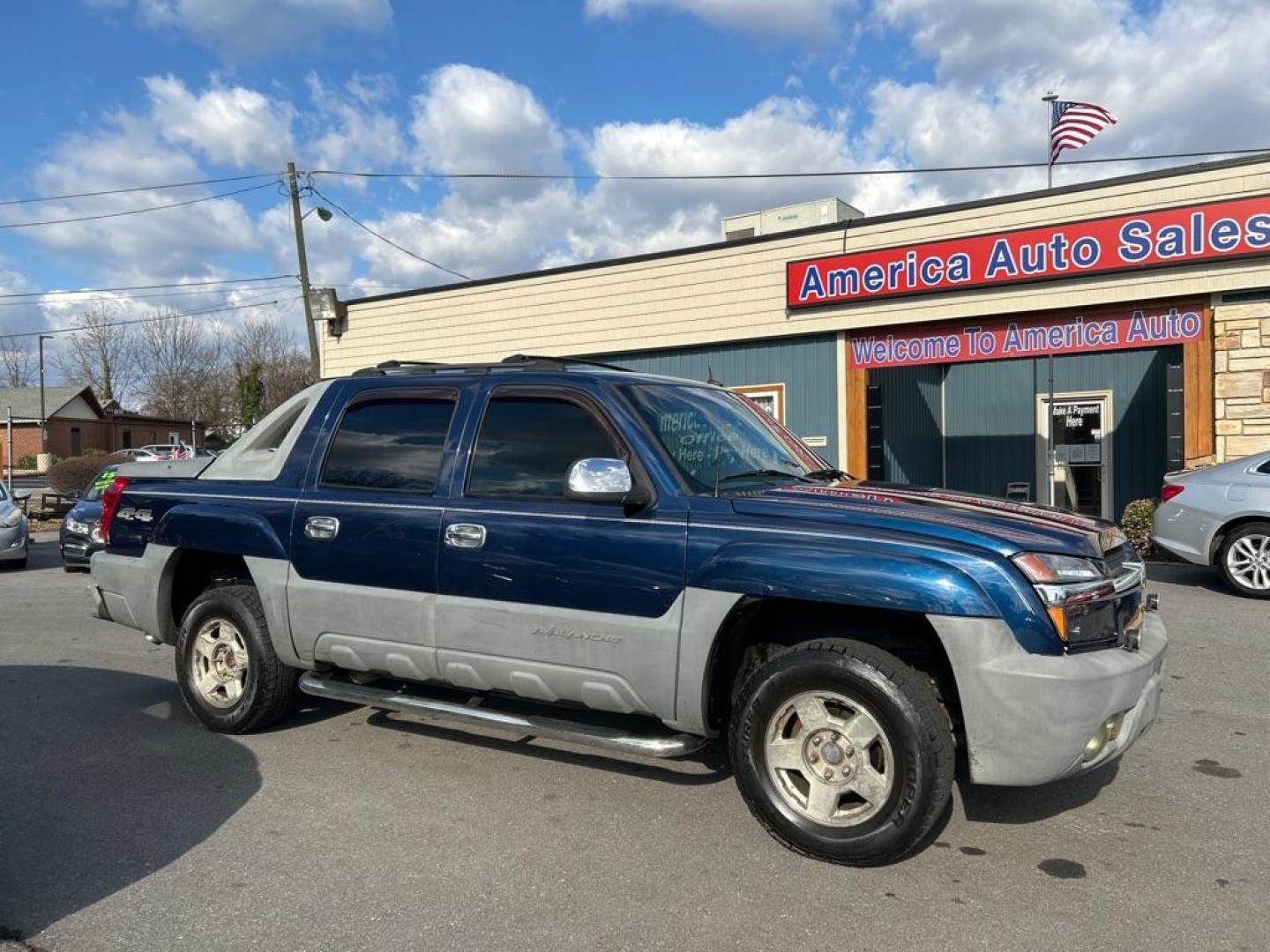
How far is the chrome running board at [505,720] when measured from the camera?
3.86m

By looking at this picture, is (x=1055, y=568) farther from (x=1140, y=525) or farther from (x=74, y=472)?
(x=74, y=472)

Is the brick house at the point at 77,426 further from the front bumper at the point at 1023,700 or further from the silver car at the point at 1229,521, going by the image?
the front bumper at the point at 1023,700

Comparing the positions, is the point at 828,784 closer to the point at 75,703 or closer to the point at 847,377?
the point at 75,703

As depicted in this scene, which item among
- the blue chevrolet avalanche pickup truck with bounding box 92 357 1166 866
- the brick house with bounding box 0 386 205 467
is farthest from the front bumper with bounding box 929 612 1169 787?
the brick house with bounding box 0 386 205 467

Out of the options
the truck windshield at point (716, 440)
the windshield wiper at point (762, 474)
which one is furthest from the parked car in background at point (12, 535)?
the windshield wiper at point (762, 474)

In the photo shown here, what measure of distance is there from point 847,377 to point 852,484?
11028 millimetres

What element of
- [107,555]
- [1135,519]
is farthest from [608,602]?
[1135,519]

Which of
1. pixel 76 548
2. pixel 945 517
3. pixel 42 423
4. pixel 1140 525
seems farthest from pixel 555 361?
pixel 42 423

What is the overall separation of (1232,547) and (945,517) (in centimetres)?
722

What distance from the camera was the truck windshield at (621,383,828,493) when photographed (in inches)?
164

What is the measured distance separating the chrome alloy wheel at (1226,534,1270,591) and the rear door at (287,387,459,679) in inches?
316

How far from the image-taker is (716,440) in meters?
4.46

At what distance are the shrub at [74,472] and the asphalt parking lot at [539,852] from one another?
25.6m

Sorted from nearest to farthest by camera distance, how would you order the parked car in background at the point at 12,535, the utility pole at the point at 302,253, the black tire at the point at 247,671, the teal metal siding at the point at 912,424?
the black tire at the point at 247,671 < the parked car in background at the point at 12,535 < the teal metal siding at the point at 912,424 < the utility pole at the point at 302,253
